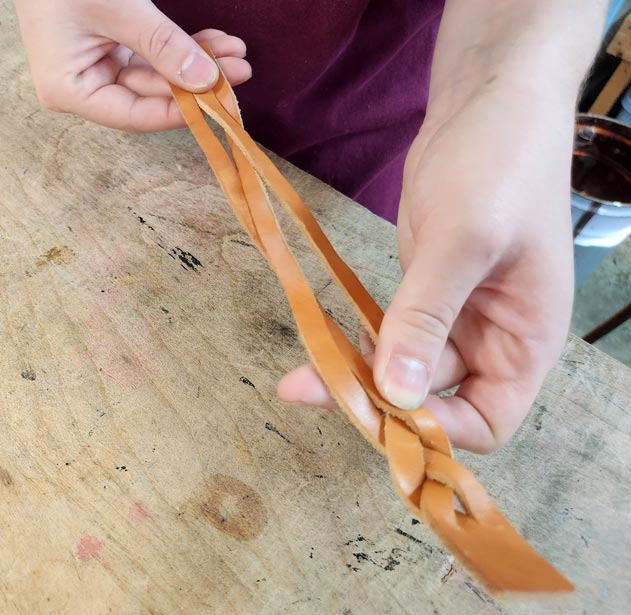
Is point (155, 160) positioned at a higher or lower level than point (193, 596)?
higher

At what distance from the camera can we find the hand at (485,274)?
0.36 metres

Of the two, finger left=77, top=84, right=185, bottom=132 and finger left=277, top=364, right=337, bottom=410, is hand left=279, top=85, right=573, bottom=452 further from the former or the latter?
finger left=77, top=84, right=185, bottom=132

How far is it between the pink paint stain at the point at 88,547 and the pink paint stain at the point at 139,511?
3 centimetres

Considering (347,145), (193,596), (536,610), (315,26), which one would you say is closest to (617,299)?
(347,145)

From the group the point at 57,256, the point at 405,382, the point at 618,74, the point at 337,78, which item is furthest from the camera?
the point at 618,74

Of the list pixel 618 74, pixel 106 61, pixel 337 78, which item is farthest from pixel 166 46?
pixel 618 74

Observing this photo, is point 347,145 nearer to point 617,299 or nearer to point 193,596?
point 193,596

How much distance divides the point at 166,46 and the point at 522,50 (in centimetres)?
29

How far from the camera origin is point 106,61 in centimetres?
59

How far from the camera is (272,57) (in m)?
0.65

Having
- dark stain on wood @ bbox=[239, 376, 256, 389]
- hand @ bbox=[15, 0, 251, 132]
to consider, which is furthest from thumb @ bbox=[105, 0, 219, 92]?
dark stain on wood @ bbox=[239, 376, 256, 389]

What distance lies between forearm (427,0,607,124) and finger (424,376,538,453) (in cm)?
20

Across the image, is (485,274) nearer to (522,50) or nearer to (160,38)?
(522,50)

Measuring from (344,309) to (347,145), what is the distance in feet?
1.02
